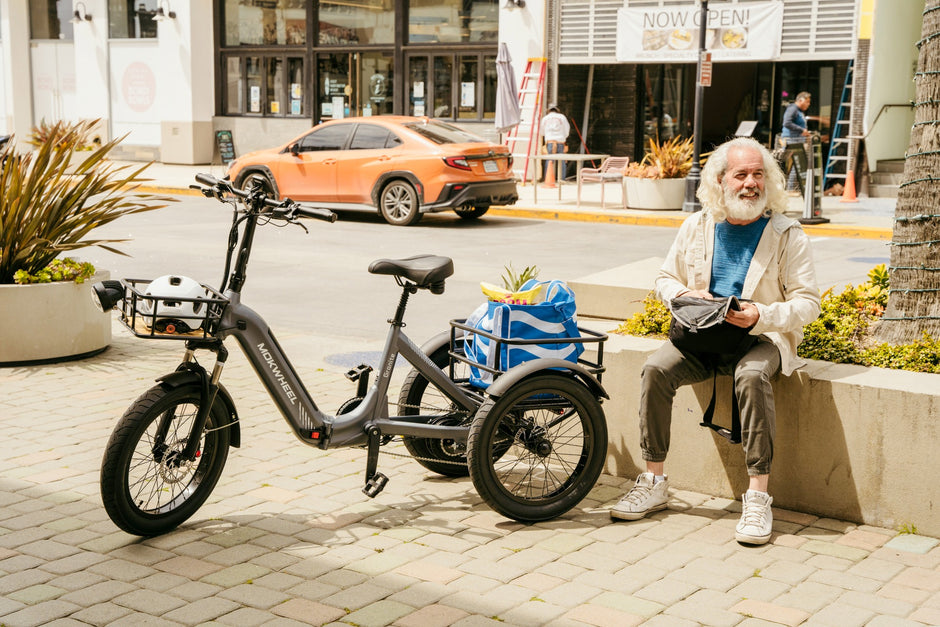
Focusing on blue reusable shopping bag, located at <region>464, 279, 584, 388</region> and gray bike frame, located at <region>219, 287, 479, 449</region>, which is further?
blue reusable shopping bag, located at <region>464, 279, 584, 388</region>

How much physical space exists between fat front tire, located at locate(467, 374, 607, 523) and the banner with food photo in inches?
715

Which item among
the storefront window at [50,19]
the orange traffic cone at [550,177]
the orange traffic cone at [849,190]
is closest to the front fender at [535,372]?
the orange traffic cone at [849,190]

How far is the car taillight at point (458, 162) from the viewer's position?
16.5 meters

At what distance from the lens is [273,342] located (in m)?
4.56

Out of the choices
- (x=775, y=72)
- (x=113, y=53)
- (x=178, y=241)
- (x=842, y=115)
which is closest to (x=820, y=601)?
(x=178, y=241)

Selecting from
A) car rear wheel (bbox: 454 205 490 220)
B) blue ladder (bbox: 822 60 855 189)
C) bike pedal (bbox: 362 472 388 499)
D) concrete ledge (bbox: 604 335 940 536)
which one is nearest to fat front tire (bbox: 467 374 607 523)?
bike pedal (bbox: 362 472 388 499)

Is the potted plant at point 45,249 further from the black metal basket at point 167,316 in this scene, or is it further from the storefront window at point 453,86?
the storefront window at point 453,86

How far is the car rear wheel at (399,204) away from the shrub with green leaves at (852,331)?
11055 millimetres

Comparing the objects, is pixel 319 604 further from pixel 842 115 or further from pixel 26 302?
pixel 842 115

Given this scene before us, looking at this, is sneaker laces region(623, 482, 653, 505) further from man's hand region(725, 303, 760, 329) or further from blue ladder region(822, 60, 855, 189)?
blue ladder region(822, 60, 855, 189)

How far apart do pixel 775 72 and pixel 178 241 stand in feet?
48.1

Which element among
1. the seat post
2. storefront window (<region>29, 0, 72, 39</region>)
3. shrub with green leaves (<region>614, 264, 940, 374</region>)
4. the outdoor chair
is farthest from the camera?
storefront window (<region>29, 0, 72, 39</region>)

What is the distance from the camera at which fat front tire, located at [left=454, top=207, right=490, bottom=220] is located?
18.1m

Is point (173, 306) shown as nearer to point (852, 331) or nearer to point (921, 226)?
point (852, 331)
